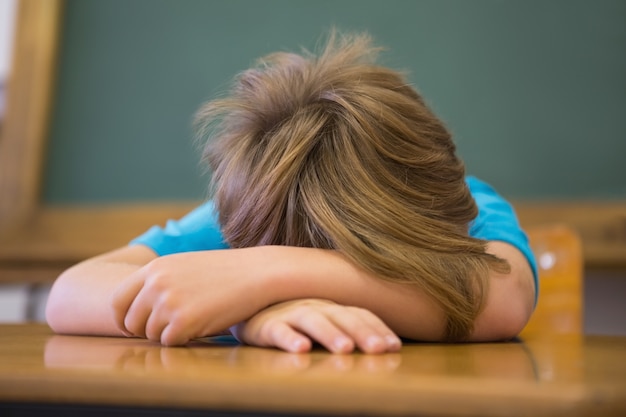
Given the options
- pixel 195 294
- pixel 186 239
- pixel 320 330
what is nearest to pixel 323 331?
pixel 320 330

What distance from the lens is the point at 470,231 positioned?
0.81 m

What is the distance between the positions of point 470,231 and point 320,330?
0.36 m

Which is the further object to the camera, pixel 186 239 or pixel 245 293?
pixel 186 239

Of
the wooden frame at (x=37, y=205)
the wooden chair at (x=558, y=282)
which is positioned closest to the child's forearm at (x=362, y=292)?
the wooden chair at (x=558, y=282)

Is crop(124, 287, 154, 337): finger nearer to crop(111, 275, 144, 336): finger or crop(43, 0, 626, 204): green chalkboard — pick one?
crop(111, 275, 144, 336): finger

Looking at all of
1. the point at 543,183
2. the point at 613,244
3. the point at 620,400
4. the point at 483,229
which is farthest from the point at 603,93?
the point at 620,400

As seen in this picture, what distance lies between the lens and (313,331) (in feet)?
1.62

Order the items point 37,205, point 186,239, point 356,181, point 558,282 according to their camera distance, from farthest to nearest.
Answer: point 37,205 → point 558,282 → point 186,239 → point 356,181

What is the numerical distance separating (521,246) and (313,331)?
36 centimetres

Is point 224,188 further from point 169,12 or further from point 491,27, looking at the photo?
point 169,12

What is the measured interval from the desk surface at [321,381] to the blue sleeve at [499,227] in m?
0.29

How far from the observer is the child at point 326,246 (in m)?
0.54

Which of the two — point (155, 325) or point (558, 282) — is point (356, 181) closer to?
point (155, 325)

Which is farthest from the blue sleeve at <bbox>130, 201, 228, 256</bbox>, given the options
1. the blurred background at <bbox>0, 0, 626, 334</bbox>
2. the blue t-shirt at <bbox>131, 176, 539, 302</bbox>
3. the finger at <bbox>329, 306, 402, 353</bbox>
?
the blurred background at <bbox>0, 0, 626, 334</bbox>
